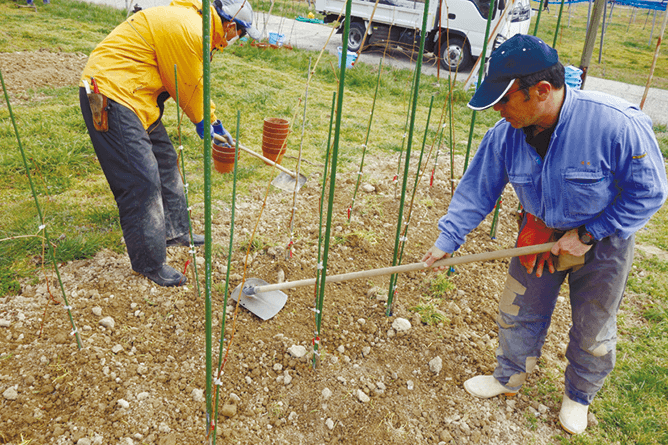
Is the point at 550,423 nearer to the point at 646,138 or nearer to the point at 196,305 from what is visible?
the point at 646,138

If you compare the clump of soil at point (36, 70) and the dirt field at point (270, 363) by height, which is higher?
the clump of soil at point (36, 70)

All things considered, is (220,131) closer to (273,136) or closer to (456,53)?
(273,136)

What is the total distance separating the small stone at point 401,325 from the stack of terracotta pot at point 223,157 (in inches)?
76.8

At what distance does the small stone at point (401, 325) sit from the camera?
2561 millimetres

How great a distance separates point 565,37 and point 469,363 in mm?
16125

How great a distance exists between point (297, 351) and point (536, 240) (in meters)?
1.35

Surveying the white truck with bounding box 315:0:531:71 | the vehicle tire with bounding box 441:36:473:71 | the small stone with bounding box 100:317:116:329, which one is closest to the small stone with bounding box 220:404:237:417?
the small stone with bounding box 100:317:116:329

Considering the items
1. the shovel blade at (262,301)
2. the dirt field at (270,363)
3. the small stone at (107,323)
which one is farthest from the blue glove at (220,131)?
the small stone at (107,323)

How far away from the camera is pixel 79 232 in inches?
126

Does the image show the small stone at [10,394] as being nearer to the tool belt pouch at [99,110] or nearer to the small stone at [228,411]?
the small stone at [228,411]

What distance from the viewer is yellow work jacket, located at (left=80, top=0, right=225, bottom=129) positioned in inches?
92.9

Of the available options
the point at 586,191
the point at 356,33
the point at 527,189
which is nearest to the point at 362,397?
the point at 527,189

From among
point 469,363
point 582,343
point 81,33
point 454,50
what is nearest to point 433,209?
point 469,363

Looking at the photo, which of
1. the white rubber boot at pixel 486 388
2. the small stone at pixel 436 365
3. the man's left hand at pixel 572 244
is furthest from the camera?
the small stone at pixel 436 365
